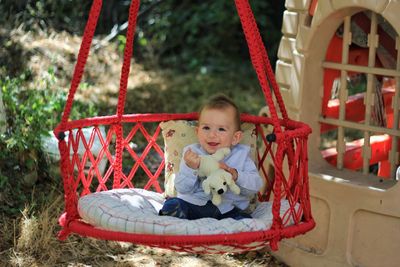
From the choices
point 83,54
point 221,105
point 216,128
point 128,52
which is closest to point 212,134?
point 216,128

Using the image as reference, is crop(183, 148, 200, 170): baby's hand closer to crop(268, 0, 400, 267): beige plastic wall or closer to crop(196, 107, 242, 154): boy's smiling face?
crop(196, 107, 242, 154): boy's smiling face

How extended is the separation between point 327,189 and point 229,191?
2.78 feet

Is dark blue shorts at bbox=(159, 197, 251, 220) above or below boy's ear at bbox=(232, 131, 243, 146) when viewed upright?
below

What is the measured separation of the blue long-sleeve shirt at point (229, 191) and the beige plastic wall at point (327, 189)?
0.74 m

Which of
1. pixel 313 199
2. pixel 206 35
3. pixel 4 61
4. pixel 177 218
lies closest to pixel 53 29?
pixel 4 61

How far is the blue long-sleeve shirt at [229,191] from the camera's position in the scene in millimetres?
3484

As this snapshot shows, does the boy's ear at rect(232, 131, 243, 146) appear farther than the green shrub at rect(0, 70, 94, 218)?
No

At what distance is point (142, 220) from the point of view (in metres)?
3.11

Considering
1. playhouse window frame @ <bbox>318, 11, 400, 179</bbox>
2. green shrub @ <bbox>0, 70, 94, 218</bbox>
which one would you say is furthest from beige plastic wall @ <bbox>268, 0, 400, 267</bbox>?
green shrub @ <bbox>0, 70, 94, 218</bbox>

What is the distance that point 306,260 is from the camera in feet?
14.2

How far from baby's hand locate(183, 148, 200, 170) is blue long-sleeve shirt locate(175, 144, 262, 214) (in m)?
0.03

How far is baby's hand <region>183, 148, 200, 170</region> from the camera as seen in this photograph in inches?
137

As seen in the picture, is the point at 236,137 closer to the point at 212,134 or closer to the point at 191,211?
the point at 212,134

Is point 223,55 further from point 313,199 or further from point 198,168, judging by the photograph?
point 198,168
